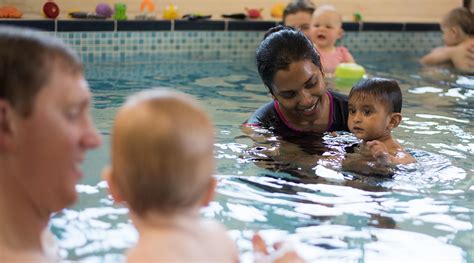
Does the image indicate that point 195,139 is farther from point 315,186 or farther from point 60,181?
point 315,186

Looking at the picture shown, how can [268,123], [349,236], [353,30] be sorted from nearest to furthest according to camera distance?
[349,236] → [268,123] → [353,30]

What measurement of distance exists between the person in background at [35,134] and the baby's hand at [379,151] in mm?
2134

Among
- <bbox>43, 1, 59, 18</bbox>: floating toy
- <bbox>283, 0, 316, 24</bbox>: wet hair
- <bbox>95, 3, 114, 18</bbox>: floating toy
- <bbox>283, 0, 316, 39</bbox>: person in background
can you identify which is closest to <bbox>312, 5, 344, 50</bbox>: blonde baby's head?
<bbox>283, 0, 316, 39</bbox>: person in background

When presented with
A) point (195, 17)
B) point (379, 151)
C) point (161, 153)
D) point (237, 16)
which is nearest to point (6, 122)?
point (161, 153)

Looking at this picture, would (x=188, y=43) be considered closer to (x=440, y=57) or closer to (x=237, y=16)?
(x=237, y=16)

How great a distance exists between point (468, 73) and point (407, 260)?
5.63 meters

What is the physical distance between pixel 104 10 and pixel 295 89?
4.73 meters

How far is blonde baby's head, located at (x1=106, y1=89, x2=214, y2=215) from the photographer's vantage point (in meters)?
1.77

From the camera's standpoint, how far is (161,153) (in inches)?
69.4

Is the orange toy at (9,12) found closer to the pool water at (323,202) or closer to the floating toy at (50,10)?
the floating toy at (50,10)

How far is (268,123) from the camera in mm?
4469

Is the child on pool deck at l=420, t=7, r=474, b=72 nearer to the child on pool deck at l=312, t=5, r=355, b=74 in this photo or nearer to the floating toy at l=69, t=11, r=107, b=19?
the child on pool deck at l=312, t=5, r=355, b=74

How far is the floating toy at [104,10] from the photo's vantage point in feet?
27.0

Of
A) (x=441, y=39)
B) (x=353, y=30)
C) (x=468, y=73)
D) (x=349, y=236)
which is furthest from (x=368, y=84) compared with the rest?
(x=441, y=39)
